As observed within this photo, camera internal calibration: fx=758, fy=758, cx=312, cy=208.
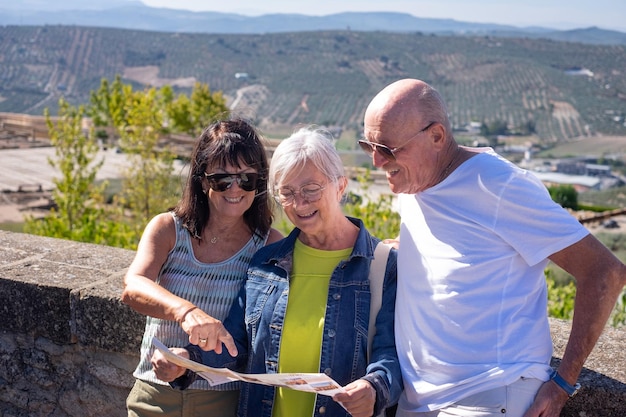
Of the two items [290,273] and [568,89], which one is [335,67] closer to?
[568,89]

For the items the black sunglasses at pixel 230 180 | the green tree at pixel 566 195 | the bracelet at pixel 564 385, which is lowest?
the green tree at pixel 566 195

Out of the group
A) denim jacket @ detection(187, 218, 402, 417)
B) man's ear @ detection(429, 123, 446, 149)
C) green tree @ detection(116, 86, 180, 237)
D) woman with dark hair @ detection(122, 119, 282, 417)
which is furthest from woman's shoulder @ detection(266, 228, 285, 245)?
green tree @ detection(116, 86, 180, 237)

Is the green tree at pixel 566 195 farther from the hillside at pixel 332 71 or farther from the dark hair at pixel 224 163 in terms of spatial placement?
the dark hair at pixel 224 163

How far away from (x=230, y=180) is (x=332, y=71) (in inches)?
4917

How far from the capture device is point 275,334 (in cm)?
231

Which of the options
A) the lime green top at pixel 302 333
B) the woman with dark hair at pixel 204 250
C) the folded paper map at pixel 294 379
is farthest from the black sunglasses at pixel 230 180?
the folded paper map at pixel 294 379

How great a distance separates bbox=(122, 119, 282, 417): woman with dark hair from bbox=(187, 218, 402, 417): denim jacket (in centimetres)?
12

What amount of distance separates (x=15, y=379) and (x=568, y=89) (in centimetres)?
11851

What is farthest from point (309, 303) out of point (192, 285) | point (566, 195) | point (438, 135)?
point (566, 195)

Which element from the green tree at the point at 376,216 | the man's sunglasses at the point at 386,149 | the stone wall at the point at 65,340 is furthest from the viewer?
the green tree at the point at 376,216

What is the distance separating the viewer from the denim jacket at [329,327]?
88.9 inches

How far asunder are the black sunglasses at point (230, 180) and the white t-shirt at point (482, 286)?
0.66 meters

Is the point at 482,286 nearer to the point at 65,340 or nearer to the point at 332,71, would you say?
the point at 65,340

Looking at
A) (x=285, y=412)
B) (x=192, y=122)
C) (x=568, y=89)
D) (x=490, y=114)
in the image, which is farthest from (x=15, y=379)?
(x=568, y=89)
